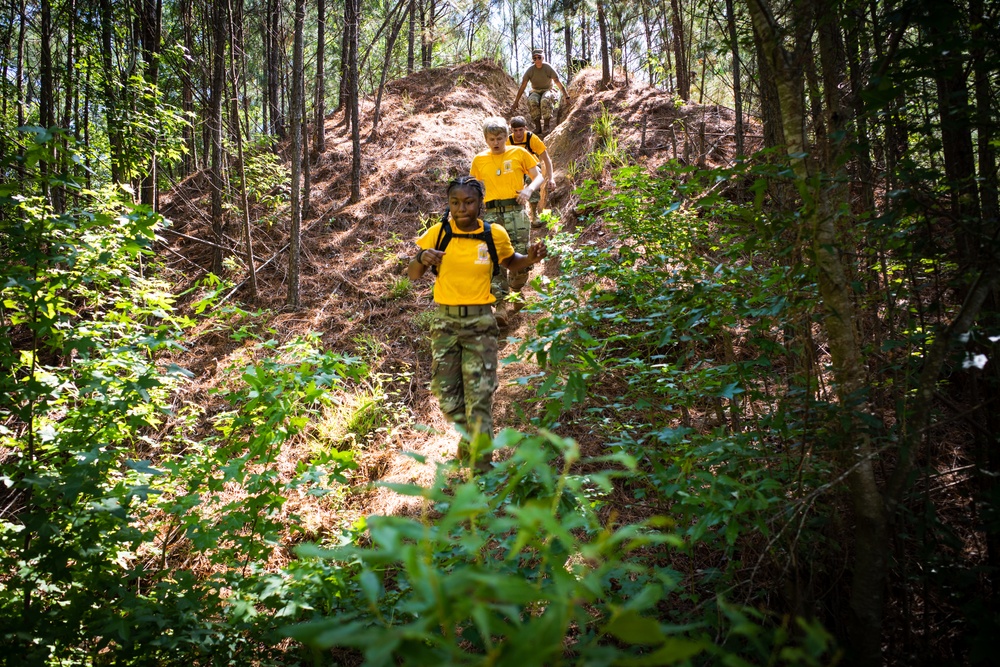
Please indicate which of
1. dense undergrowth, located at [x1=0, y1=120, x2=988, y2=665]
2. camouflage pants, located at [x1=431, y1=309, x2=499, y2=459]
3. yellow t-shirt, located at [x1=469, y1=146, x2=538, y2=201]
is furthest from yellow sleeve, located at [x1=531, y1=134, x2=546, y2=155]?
dense undergrowth, located at [x1=0, y1=120, x2=988, y2=665]

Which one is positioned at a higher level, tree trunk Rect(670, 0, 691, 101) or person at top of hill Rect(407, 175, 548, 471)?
tree trunk Rect(670, 0, 691, 101)

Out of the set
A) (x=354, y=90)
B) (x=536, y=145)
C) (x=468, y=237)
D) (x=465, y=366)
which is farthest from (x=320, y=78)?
(x=465, y=366)

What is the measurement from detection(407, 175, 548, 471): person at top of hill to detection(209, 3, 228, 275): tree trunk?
4.90 metres

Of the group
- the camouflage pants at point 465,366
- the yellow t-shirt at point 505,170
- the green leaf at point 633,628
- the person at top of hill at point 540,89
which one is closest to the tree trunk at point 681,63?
the person at top of hill at point 540,89

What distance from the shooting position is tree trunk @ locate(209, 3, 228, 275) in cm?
694

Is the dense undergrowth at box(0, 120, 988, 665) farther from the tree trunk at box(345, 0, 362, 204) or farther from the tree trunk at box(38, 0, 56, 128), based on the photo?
the tree trunk at box(345, 0, 362, 204)

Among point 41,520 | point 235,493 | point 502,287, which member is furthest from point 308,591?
point 502,287

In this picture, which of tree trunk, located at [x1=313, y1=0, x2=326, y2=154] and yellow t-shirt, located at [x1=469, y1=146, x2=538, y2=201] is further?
tree trunk, located at [x1=313, y1=0, x2=326, y2=154]

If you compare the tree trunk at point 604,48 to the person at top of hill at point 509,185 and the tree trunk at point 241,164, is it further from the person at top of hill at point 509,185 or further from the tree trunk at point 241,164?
the tree trunk at point 241,164

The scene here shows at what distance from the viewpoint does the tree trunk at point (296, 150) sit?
22.2ft

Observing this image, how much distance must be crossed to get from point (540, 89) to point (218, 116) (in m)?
6.32

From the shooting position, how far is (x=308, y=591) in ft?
8.02

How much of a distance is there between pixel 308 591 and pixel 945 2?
125 inches

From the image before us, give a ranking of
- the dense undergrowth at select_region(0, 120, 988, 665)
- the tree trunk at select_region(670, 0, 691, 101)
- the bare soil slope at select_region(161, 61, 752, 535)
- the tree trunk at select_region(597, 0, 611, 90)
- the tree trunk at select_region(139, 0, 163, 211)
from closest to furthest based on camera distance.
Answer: the dense undergrowth at select_region(0, 120, 988, 665), the bare soil slope at select_region(161, 61, 752, 535), the tree trunk at select_region(139, 0, 163, 211), the tree trunk at select_region(670, 0, 691, 101), the tree trunk at select_region(597, 0, 611, 90)
